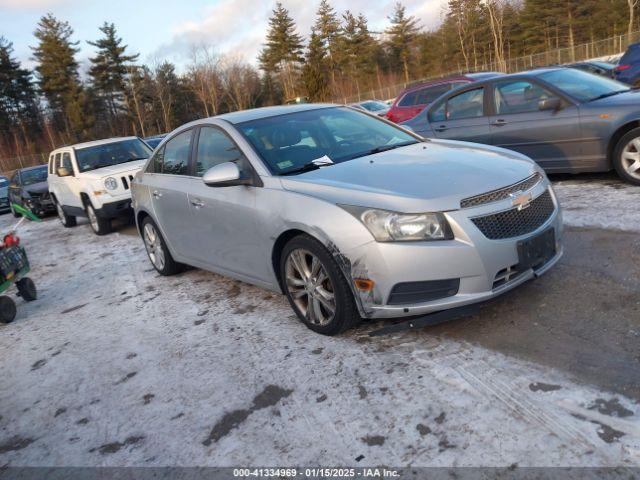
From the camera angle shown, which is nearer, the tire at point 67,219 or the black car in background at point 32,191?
the tire at point 67,219

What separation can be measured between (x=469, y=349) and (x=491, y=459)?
1014mm

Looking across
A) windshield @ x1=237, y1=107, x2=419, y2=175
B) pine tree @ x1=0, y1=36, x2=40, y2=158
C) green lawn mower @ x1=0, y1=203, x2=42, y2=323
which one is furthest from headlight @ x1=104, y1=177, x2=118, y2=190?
pine tree @ x1=0, y1=36, x2=40, y2=158

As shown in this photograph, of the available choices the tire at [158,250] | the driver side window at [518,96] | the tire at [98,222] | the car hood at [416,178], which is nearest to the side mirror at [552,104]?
the driver side window at [518,96]

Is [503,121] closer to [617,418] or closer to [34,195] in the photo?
[617,418]

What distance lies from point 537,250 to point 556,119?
3.83 metres

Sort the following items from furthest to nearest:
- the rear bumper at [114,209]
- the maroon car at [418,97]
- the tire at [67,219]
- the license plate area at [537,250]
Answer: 1. the maroon car at [418,97]
2. the tire at [67,219]
3. the rear bumper at [114,209]
4. the license plate area at [537,250]

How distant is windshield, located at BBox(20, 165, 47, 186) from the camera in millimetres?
16172

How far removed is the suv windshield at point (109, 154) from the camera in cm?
1051

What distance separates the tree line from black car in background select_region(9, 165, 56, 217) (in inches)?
1522

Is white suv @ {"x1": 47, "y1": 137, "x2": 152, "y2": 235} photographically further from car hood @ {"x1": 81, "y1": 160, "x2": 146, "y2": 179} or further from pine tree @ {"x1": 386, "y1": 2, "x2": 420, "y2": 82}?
pine tree @ {"x1": 386, "y1": 2, "x2": 420, "y2": 82}

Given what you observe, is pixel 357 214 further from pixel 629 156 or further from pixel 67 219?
pixel 67 219

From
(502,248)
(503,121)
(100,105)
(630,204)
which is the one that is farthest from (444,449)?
(100,105)

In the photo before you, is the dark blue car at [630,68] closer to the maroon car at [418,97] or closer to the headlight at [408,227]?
the maroon car at [418,97]

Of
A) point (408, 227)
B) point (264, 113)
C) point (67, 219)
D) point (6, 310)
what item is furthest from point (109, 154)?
point (408, 227)
